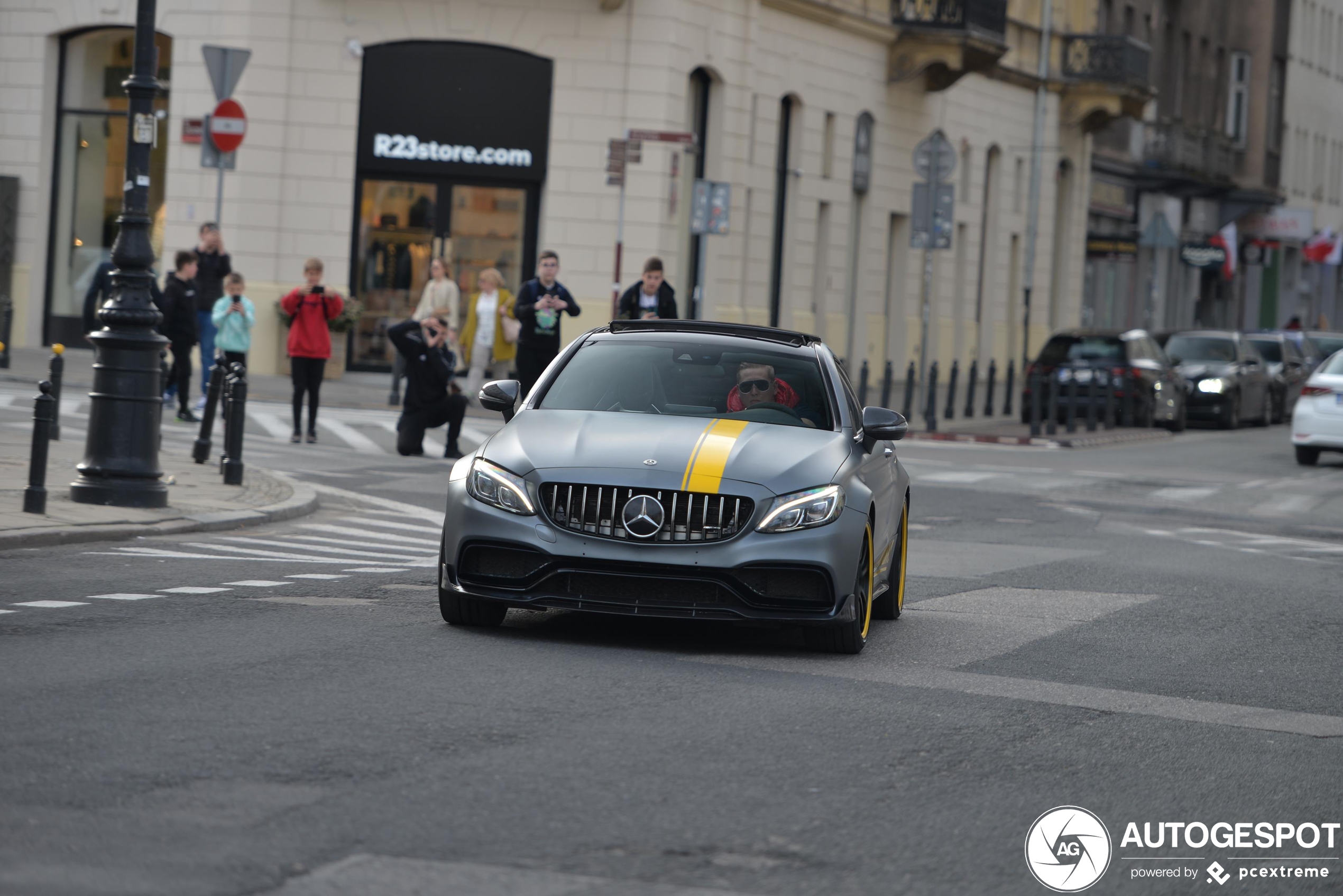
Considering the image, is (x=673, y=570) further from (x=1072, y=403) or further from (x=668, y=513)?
(x=1072, y=403)

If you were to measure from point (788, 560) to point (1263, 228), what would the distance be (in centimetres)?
6189

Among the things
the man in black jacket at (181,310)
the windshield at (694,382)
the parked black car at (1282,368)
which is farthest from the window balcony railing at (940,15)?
the windshield at (694,382)

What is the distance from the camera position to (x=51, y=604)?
31.3ft

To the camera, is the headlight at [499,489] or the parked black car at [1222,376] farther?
the parked black car at [1222,376]

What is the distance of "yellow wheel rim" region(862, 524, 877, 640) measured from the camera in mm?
9250

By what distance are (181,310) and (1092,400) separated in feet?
47.2

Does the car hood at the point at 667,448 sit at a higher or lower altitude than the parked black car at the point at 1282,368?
lower

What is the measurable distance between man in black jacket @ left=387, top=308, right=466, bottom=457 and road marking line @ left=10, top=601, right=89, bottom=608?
9.49 meters

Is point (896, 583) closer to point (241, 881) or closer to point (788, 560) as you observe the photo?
point (788, 560)

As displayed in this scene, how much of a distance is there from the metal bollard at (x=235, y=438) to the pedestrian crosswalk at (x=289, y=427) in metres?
3.47

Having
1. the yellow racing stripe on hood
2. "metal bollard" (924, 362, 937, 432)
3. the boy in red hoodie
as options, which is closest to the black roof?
the yellow racing stripe on hood

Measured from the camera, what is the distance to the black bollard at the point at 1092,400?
30609mm

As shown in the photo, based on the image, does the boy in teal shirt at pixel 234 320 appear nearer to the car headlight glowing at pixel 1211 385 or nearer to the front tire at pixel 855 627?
the front tire at pixel 855 627

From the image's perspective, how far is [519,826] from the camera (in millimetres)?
5578
